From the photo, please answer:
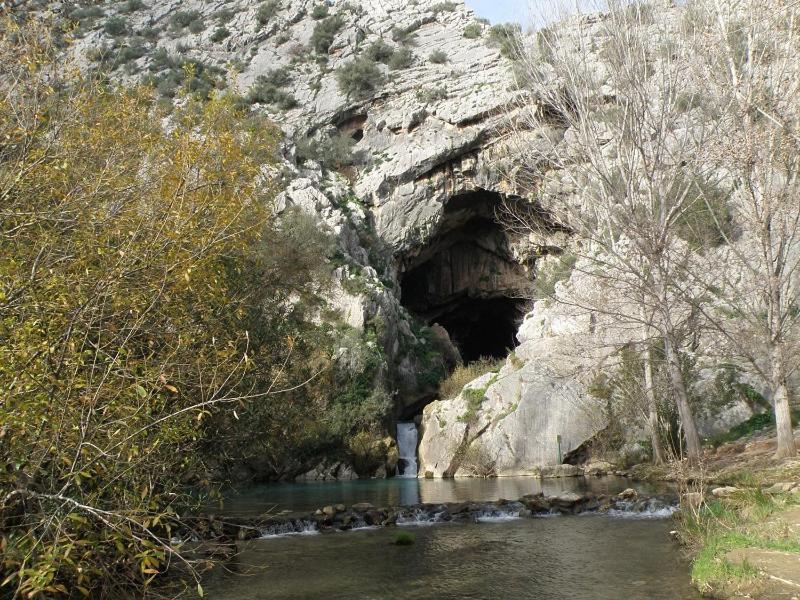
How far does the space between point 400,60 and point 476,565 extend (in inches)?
1829

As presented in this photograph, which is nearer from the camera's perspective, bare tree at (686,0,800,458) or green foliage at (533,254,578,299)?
bare tree at (686,0,800,458)

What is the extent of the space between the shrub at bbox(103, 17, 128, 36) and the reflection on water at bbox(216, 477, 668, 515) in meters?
48.3

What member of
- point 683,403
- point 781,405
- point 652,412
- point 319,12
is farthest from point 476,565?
point 319,12

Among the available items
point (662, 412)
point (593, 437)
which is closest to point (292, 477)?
point (593, 437)

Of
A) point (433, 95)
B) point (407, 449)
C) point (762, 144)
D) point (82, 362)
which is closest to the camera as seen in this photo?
point (82, 362)

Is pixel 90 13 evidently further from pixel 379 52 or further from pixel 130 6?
pixel 379 52

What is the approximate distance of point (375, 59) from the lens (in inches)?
1964

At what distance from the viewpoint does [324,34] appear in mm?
53031

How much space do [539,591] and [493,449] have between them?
1812 cm

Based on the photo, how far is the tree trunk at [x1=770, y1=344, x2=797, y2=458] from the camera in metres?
14.3

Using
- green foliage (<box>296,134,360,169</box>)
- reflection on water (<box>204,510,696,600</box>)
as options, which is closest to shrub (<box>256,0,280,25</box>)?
green foliage (<box>296,134,360,169</box>)

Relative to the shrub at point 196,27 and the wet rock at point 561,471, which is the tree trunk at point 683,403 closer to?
the wet rock at point 561,471

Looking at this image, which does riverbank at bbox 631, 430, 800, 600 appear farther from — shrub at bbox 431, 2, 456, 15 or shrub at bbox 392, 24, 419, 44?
shrub at bbox 431, 2, 456, 15

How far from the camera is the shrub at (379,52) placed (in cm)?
4972
